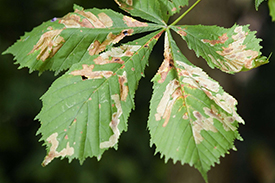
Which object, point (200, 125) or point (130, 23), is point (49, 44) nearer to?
point (130, 23)

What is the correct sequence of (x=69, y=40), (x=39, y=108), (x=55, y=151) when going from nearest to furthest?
(x=55, y=151) < (x=69, y=40) < (x=39, y=108)

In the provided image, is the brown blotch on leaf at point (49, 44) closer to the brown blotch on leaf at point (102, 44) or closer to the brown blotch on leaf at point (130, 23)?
the brown blotch on leaf at point (102, 44)

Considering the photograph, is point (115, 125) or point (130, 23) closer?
point (115, 125)

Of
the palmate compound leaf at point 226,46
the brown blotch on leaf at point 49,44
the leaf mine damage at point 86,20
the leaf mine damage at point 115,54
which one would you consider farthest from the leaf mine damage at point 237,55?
the brown blotch on leaf at point 49,44

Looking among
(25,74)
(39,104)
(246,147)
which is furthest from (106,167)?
(246,147)


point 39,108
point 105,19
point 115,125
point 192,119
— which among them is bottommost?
point 39,108

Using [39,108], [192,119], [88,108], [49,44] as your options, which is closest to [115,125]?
[88,108]

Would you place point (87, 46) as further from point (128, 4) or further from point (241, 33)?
point (241, 33)
